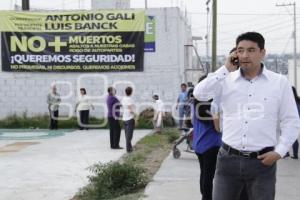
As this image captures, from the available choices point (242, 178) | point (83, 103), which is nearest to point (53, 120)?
point (83, 103)

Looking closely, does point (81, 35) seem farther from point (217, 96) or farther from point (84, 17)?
point (217, 96)

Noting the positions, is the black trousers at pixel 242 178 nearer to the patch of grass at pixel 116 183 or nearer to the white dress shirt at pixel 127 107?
the patch of grass at pixel 116 183

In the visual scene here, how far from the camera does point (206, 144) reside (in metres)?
6.51

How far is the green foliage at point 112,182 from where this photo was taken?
840 cm

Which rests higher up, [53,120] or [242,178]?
[242,178]

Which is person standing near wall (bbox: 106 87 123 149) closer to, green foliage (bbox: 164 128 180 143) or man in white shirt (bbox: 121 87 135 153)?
man in white shirt (bbox: 121 87 135 153)

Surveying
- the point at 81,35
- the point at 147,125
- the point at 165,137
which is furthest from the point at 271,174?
the point at 81,35

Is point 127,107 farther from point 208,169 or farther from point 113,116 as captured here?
point 208,169

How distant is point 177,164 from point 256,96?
7.30 m

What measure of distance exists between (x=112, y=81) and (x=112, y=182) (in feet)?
45.5

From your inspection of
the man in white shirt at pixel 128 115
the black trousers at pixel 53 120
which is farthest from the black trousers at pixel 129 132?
the black trousers at pixel 53 120

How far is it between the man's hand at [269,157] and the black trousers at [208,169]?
2266mm

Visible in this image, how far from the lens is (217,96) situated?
4.54 meters

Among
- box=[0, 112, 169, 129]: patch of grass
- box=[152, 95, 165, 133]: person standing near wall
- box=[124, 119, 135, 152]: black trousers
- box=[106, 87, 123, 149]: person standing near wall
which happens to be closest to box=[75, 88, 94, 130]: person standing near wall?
box=[0, 112, 169, 129]: patch of grass
